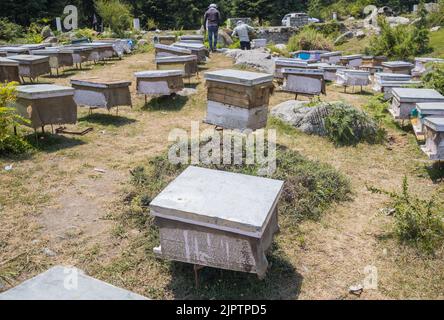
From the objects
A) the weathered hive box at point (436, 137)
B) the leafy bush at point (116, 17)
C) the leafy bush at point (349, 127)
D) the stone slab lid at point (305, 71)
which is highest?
the leafy bush at point (116, 17)

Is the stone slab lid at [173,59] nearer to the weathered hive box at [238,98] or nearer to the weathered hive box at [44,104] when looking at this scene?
the weathered hive box at [44,104]

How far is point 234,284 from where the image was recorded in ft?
12.3

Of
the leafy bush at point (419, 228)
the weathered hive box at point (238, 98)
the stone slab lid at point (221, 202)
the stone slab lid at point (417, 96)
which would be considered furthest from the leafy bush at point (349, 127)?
the stone slab lid at point (221, 202)

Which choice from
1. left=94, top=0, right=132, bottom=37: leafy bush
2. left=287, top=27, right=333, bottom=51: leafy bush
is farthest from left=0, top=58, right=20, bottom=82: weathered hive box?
left=287, top=27, right=333, bottom=51: leafy bush

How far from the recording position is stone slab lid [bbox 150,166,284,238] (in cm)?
326

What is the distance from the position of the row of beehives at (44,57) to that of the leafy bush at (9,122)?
4.15 meters

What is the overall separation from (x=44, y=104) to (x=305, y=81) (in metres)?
A: 5.82

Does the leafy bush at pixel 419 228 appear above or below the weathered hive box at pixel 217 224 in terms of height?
below

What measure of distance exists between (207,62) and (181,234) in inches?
476

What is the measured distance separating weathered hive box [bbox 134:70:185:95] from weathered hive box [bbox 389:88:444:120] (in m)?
4.89

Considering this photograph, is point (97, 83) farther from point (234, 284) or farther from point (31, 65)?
point (234, 284)

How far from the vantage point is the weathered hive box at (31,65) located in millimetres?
10671

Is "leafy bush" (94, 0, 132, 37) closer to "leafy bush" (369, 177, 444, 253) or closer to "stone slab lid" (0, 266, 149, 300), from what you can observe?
"leafy bush" (369, 177, 444, 253)
